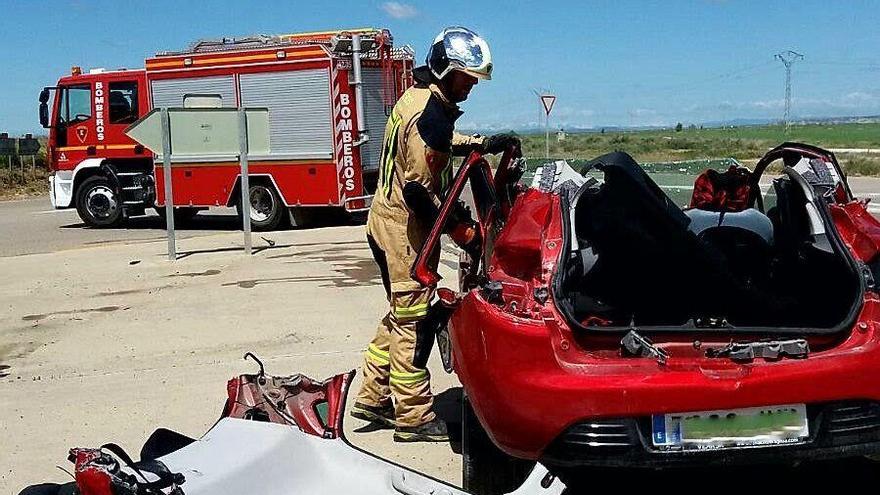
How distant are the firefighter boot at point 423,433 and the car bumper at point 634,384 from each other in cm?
158

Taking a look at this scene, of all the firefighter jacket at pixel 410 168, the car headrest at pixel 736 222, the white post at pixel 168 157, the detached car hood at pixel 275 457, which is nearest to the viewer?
the detached car hood at pixel 275 457

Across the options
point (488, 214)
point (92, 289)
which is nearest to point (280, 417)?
point (488, 214)

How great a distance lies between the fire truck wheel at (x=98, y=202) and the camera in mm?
17234

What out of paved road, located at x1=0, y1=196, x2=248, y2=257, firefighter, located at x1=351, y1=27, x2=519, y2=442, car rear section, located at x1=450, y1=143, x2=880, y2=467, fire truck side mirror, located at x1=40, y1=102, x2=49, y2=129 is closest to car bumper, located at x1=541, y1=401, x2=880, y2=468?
car rear section, located at x1=450, y1=143, x2=880, y2=467

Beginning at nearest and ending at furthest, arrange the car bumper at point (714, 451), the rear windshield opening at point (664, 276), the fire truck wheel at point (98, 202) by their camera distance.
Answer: the car bumper at point (714, 451), the rear windshield opening at point (664, 276), the fire truck wheel at point (98, 202)

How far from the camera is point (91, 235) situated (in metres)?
16.6

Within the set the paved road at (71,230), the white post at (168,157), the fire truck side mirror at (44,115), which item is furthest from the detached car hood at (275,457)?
the fire truck side mirror at (44,115)

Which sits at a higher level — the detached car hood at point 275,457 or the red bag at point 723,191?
the red bag at point 723,191

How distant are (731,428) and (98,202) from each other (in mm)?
15956

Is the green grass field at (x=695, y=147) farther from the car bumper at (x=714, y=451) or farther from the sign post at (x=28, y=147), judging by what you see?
the sign post at (x=28, y=147)

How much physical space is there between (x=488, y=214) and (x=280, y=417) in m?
1.41

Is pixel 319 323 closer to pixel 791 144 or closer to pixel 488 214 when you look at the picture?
pixel 488 214

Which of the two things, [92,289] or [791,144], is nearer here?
[791,144]

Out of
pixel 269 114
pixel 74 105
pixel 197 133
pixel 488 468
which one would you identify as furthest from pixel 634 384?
pixel 74 105
